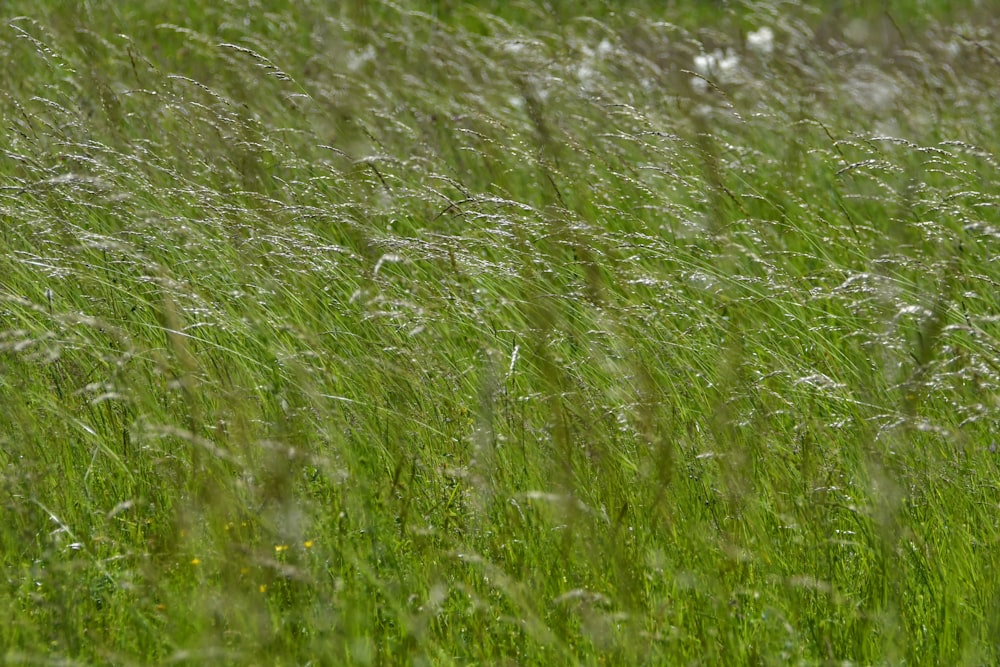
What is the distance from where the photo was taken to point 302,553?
2283 millimetres

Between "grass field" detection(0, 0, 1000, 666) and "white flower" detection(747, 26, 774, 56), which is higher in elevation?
"grass field" detection(0, 0, 1000, 666)

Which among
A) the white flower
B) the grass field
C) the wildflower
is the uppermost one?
the grass field

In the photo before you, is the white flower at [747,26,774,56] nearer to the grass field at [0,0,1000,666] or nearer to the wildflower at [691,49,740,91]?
the wildflower at [691,49,740,91]

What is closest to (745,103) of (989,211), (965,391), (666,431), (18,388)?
(989,211)

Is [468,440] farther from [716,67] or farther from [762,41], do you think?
[762,41]

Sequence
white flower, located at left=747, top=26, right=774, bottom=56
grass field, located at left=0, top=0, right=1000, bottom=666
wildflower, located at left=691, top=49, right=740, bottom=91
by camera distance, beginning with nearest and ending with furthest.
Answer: grass field, located at left=0, top=0, right=1000, bottom=666, wildflower, located at left=691, top=49, right=740, bottom=91, white flower, located at left=747, top=26, right=774, bottom=56

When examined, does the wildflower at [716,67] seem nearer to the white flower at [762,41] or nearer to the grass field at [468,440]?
the white flower at [762,41]

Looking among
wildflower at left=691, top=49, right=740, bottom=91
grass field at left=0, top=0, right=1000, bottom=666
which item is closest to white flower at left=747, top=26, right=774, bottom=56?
wildflower at left=691, top=49, right=740, bottom=91

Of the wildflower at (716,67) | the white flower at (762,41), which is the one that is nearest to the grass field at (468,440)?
the wildflower at (716,67)

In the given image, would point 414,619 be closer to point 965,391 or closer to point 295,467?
point 295,467

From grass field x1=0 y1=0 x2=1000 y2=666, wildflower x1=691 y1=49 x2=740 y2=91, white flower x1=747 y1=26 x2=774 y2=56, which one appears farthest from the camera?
white flower x1=747 y1=26 x2=774 y2=56

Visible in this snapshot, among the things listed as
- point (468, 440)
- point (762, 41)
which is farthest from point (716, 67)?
point (468, 440)

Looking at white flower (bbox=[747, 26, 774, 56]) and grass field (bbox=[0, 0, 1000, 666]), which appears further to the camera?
white flower (bbox=[747, 26, 774, 56])

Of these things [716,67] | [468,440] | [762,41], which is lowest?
[762,41]
